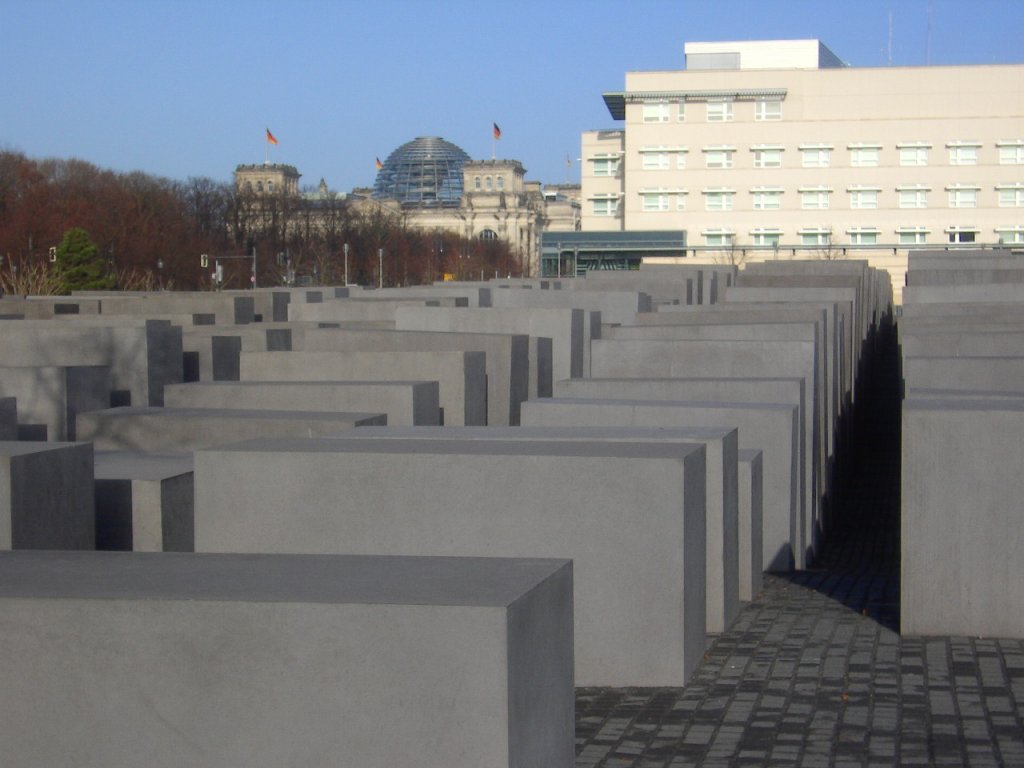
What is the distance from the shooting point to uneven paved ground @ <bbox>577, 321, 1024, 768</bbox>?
6262 mm

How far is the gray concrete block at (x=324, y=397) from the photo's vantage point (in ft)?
43.7

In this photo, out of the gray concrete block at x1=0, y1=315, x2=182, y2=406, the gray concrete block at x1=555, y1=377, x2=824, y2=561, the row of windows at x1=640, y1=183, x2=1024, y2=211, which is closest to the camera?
the gray concrete block at x1=555, y1=377, x2=824, y2=561

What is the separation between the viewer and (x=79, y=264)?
51.4 m

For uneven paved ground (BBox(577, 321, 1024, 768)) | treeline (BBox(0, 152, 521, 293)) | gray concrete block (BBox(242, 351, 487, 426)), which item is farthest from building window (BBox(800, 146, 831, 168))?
uneven paved ground (BBox(577, 321, 1024, 768))

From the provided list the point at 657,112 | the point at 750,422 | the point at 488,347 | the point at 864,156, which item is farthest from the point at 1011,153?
the point at 750,422

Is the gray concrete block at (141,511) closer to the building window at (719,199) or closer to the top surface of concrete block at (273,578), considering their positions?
the top surface of concrete block at (273,578)

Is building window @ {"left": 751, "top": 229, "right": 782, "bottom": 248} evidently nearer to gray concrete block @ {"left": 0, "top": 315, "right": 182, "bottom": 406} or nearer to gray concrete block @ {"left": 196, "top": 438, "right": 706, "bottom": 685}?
gray concrete block @ {"left": 0, "top": 315, "right": 182, "bottom": 406}

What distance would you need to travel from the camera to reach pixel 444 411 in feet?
51.7

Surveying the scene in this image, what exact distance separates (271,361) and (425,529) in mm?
8765

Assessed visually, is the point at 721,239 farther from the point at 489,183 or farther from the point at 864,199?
the point at 489,183

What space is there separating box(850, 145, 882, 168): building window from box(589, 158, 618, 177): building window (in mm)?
13109

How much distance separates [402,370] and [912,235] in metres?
61.1

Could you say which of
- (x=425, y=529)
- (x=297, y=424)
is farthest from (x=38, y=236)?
(x=425, y=529)

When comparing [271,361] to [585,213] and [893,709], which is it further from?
[585,213]
